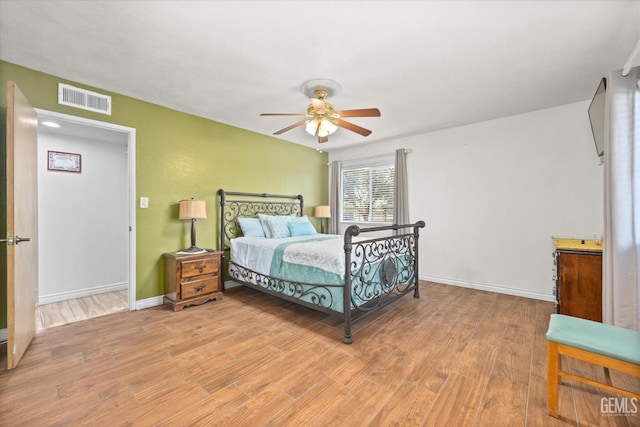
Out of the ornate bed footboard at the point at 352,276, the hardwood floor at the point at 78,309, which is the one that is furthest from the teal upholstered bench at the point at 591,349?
the hardwood floor at the point at 78,309

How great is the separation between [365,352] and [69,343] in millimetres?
2663

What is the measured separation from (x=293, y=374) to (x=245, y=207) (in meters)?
3.04

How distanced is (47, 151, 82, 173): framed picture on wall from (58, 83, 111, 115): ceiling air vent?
130 cm

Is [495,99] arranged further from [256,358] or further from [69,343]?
[69,343]

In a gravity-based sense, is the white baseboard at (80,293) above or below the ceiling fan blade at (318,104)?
below

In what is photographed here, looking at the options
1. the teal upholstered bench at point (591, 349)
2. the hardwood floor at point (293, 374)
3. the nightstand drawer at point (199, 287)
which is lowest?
the hardwood floor at point (293, 374)

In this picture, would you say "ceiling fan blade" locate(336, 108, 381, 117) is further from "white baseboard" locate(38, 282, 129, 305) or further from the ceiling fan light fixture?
"white baseboard" locate(38, 282, 129, 305)

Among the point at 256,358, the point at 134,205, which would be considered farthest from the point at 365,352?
the point at 134,205

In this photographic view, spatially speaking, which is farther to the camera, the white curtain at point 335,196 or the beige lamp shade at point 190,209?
the white curtain at point 335,196

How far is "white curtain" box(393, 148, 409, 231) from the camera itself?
15.3ft

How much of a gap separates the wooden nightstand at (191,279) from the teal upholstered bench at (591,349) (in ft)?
11.1

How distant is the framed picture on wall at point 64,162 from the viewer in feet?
11.7

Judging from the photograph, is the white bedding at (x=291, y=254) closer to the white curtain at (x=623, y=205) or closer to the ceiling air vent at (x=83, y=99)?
the white curtain at (x=623, y=205)

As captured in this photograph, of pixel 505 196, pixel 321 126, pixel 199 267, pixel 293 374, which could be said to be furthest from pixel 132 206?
pixel 505 196
